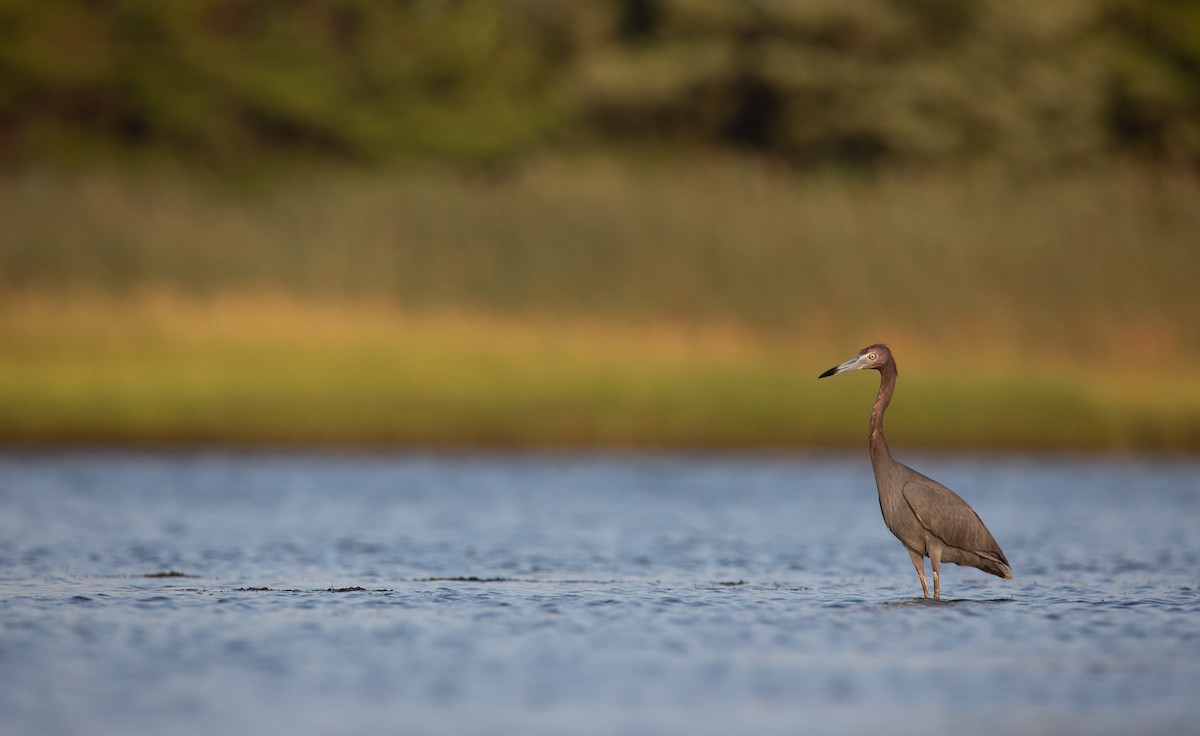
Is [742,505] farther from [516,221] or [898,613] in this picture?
[516,221]

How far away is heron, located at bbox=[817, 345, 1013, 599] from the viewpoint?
28.8ft

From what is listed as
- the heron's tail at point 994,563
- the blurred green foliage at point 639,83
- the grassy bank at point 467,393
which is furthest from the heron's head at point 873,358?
the blurred green foliage at point 639,83

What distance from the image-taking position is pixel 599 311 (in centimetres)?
1911

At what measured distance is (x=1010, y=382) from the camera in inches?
683

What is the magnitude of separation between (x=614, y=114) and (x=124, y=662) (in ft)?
77.7

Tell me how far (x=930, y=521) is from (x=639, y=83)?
69.7ft

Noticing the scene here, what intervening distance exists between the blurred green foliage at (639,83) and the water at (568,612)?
13.7 m

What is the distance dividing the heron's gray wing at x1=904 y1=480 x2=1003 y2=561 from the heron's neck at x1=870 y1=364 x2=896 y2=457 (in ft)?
0.88

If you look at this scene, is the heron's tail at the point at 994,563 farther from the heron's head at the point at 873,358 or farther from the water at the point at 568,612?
the heron's head at the point at 873,358

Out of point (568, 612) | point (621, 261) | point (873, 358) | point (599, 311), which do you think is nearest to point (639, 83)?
point (621, 261)

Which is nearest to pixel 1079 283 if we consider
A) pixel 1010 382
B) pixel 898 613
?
pixel 1010 382

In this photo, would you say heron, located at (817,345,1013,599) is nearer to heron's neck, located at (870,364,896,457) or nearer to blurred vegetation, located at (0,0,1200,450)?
heron's neck, located at (870,364,896,457)

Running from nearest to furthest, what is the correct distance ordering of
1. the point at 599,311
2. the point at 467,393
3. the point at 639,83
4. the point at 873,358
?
1. the point at 873,358
2. the point at 467,393
3. the point at 599,311
4. the point at 639,83

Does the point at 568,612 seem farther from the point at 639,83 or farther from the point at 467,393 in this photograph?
the point at 639,83
